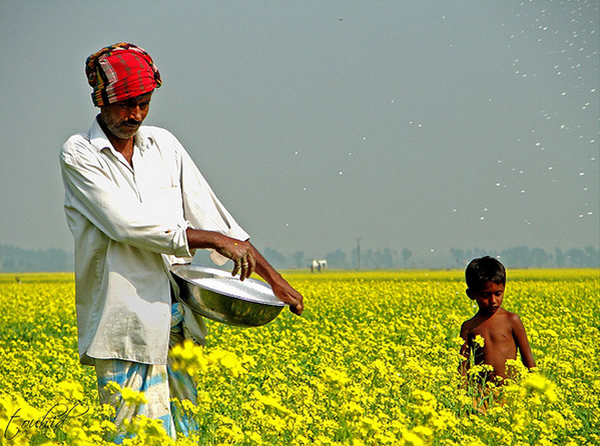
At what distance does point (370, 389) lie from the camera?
3783mm

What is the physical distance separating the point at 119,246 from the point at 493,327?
8.14 ft

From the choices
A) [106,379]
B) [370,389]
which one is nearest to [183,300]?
[106,379]

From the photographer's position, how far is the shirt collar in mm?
3289

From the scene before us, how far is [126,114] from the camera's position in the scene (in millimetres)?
3223

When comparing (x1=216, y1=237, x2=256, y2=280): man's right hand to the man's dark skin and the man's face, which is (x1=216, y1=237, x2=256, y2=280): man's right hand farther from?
the man's face

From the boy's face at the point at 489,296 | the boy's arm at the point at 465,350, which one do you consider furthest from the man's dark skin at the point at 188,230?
the boy's face at the point at 489,296

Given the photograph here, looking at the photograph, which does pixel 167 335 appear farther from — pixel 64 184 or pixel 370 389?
pixel 370 389

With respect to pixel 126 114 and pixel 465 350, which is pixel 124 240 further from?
pixel 465 350

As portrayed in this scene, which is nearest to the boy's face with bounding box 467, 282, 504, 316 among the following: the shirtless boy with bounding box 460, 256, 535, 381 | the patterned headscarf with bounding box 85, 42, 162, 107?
the shirtless boy with bounding box 460, 256, 535, 381

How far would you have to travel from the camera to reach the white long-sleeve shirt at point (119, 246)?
315 cm

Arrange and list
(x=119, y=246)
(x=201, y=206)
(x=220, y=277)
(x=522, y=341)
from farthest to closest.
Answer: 1. (x=522, y=341)
2. (x=220, y=277)
3. (x=201, y=206)
4. (x=119, y=246)

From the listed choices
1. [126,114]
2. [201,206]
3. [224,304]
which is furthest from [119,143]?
[224,304]

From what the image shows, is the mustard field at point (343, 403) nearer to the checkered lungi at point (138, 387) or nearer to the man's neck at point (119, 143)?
the checkered lungi at point (138, 387)

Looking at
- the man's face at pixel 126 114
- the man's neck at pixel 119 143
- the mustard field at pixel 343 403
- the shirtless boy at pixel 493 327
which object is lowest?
the mustard field at pixel 343 403
